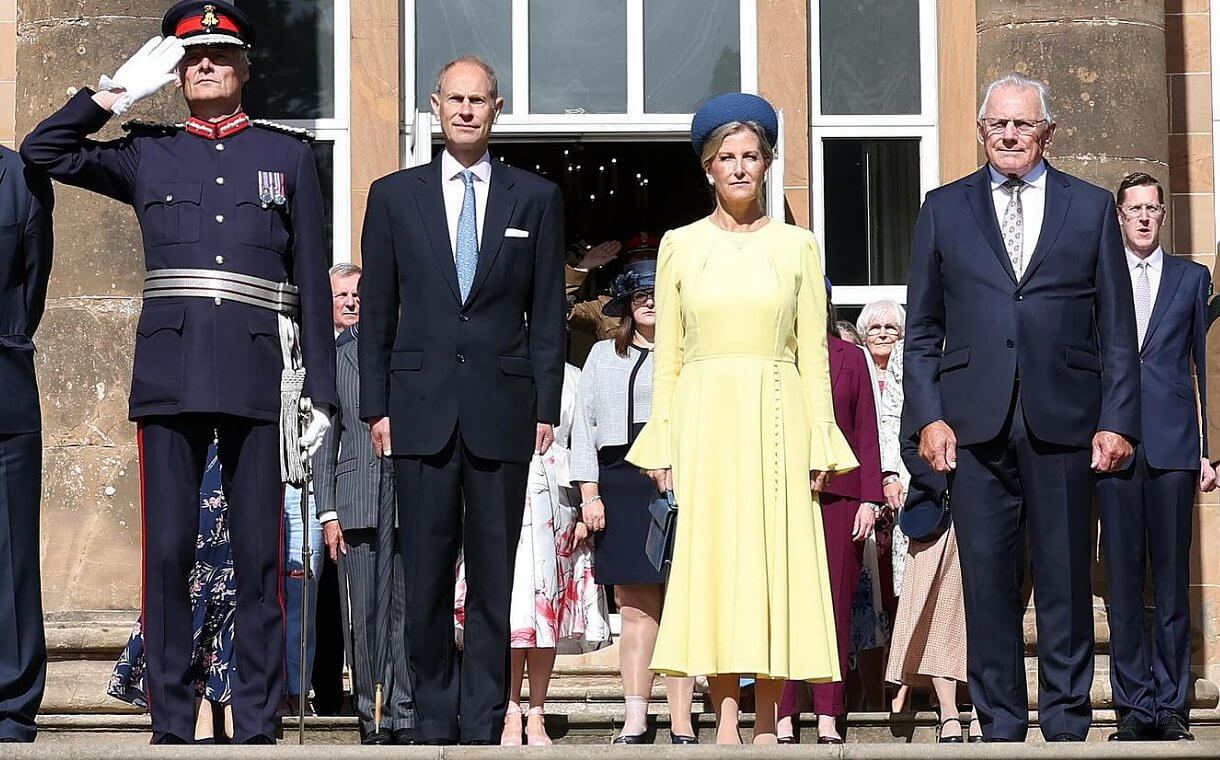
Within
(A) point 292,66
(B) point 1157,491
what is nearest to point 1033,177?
(B) point 1157,491

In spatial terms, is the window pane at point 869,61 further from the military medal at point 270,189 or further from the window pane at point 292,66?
the military medal at point 270,189

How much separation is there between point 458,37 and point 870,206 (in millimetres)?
2260

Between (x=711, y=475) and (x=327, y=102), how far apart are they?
4.97 metres

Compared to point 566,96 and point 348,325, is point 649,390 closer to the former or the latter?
point 348,325

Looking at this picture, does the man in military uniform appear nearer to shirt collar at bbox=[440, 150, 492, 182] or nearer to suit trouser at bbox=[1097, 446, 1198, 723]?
shirt collar at bbox=[440, 150, 492, 182]

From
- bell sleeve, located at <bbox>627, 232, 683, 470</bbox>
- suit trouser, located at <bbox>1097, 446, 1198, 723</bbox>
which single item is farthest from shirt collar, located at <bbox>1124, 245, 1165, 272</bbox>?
bell sleeve, located at <bbox>627, 232, 683, 470</bbox>

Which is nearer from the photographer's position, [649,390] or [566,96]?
[649,390]

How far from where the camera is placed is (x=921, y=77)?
1166cm

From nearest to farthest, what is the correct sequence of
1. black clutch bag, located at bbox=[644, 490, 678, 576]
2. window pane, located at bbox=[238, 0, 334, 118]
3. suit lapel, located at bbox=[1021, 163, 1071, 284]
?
suit lapel, located at bbox=[1021, 163, 1071, 284] → black clutch bag, located at bbox=[644, 490, 678, 576] → window pane, located at bbox=[238, 0, 334, 118]

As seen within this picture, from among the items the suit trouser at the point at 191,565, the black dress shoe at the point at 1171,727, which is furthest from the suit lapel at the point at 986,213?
the suit trouser at the point at 191,565

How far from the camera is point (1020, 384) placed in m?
7.25

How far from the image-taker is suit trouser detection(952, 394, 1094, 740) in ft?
23.2

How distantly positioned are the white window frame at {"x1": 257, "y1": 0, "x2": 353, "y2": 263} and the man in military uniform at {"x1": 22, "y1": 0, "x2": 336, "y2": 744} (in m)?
4.16

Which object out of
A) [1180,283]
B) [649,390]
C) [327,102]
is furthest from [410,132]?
[1180,283]
